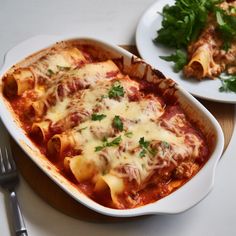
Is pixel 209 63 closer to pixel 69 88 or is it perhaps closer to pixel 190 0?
pixel 190 0

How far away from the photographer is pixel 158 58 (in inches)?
84.4

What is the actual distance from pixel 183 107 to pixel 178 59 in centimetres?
45

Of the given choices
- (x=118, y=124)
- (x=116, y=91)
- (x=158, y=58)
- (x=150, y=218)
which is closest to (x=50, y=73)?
(x=116, y=91)

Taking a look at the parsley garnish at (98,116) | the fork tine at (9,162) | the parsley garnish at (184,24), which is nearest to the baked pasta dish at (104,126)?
the parsley garnish at (98,116)

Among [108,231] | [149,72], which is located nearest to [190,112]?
[149,72]

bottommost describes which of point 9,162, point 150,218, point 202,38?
point 150,218

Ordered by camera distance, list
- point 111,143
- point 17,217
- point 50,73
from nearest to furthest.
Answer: point 17,217 → point 111,143 → point 50,73

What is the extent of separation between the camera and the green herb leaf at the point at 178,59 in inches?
82.3

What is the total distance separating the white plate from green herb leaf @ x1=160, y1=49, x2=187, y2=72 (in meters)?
0.02

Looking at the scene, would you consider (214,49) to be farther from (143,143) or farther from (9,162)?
(9,162)

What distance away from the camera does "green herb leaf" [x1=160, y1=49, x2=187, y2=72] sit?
2090 mm

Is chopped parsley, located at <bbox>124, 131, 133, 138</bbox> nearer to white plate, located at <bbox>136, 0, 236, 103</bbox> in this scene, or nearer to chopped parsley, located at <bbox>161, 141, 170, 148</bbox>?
chopped parsley, located at <bbox>161, 141, 170, 148</bbox>

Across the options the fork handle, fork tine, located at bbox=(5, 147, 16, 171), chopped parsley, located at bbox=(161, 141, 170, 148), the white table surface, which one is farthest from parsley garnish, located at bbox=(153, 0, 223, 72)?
the fork handle

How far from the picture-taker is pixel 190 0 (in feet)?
7.39
